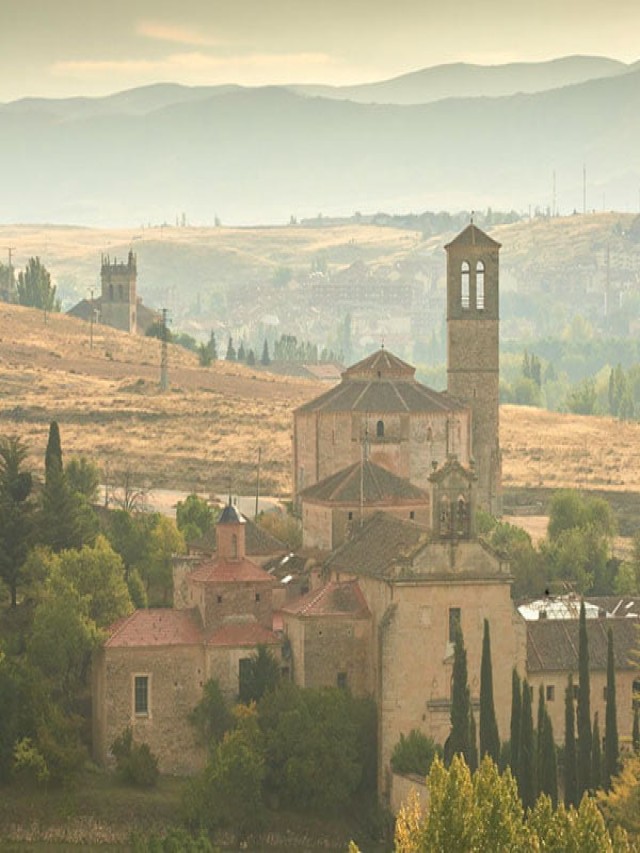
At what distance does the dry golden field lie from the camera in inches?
5022

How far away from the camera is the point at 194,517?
9119 centimetres

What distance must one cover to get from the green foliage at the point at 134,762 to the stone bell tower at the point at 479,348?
39.9 m

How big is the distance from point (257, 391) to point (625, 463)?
24.6 m

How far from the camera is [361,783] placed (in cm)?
6769

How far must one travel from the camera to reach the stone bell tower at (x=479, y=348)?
106m

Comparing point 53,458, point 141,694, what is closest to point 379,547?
point 141,694

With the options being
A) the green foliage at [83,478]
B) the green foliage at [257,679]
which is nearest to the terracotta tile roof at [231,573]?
the green foliage at [257,679]

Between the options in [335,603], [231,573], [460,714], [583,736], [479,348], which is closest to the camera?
[583,736]

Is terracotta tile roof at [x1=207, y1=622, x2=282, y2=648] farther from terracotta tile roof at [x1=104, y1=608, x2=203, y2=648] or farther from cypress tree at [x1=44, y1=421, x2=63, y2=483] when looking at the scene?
cypress tree at [x1=44, y1=421, x2=63, y2=483]

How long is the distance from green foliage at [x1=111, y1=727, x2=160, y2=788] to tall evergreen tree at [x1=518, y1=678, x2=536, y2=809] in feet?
32.3

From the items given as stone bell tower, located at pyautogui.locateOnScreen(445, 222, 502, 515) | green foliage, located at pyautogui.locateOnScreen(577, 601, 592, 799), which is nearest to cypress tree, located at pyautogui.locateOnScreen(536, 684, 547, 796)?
green foliage, located at pyautogui.locateOnScreen(577, 601, 592, 799)

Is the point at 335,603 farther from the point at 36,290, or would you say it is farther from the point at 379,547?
the point at 36,290

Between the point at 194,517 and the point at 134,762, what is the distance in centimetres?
2560

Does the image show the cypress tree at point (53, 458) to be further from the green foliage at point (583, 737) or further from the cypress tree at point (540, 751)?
the green foliage at point (583, 737)
